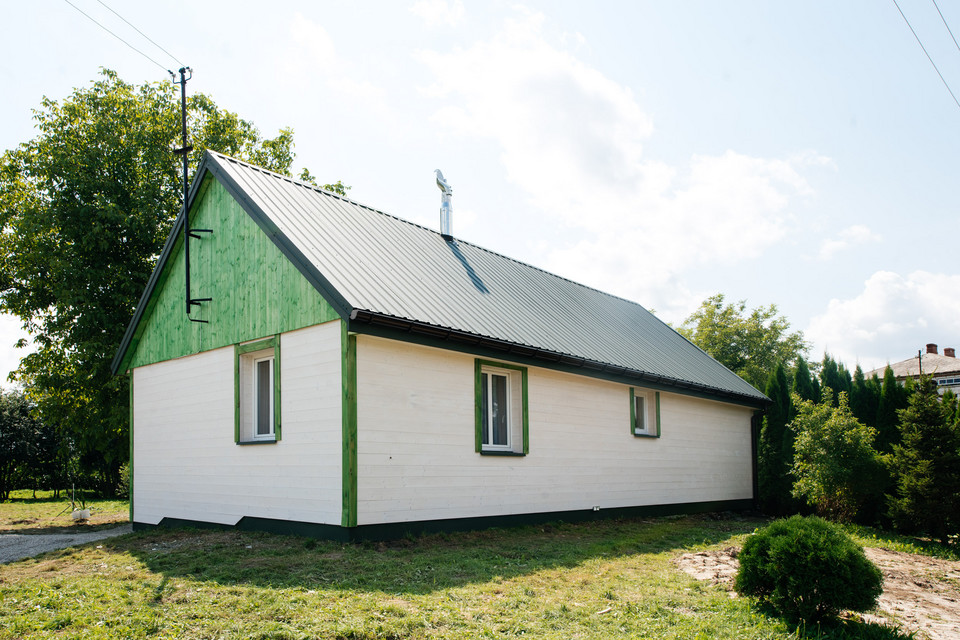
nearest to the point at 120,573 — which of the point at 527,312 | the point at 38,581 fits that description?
the point at 38,581

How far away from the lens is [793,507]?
18.5 metres

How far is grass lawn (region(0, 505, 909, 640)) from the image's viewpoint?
228 inches

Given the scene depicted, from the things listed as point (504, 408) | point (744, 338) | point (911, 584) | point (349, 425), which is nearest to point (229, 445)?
point (349, 425)

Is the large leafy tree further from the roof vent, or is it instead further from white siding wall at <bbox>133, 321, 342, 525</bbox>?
the roof vent

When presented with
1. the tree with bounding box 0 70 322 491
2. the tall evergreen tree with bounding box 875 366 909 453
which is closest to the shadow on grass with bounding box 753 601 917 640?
the tall evergreen tree with bounding box 875 366 909 453

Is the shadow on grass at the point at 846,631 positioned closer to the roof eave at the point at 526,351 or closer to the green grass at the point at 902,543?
the roof eave at the point at 526,351

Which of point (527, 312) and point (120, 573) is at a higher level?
point (527, 312)

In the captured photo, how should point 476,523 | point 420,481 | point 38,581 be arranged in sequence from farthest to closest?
point 476,523
point 420,481
point 38,581

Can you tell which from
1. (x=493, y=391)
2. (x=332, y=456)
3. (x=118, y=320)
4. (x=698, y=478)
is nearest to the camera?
(x=332, y=456)

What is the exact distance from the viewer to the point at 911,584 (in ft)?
28.5

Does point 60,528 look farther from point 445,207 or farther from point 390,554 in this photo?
point 445,207

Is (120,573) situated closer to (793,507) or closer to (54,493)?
(793,507)

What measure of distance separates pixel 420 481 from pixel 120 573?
4.15 m

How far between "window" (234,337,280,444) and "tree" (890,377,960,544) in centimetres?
1144
